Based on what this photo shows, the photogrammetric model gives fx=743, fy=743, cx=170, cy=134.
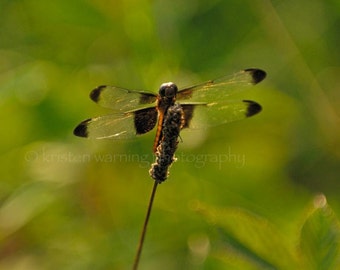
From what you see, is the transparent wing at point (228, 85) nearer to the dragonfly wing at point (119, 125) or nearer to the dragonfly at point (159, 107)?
the dragonfly at point (159, 107)

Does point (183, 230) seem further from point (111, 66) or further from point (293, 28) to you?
point (293, 28)

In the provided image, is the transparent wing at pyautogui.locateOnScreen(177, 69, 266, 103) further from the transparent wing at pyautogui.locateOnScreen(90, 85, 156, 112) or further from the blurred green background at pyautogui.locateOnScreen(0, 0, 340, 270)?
the blurred green background at pyautogui.locateOnScreen(0, 0, 340, 270)

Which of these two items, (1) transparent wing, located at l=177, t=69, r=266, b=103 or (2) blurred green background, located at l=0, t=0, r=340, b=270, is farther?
(2) blurred green background, located at l=0, t=0, r=340, b=270

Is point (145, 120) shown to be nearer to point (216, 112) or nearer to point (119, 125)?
point (119, 125)

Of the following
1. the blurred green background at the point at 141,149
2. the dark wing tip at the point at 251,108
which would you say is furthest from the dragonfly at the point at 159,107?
the blurred green background at the point at 141,149

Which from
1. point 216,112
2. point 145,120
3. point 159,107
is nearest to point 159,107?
point 159,107

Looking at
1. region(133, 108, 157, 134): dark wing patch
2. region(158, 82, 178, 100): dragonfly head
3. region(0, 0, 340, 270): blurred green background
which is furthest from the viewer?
region(0, 0, 340, 270): blurred green background

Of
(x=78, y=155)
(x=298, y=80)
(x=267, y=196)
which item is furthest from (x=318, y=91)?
(x=78, y=155)

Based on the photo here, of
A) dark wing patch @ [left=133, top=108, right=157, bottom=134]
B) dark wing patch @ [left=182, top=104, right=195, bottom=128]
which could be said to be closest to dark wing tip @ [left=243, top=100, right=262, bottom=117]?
dark wing patch @ [left=182, top=104, right=195, bottom=128]
